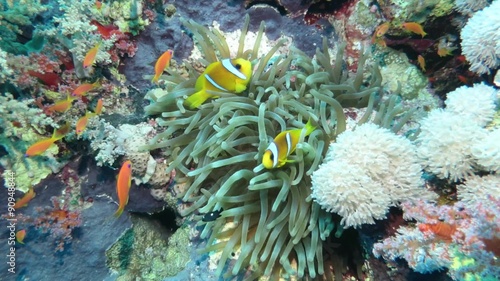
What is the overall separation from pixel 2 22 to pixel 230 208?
242 centimetres

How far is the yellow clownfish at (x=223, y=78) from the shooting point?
2.59 m

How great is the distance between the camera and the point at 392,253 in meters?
A: 1.88

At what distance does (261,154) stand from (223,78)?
0.66m

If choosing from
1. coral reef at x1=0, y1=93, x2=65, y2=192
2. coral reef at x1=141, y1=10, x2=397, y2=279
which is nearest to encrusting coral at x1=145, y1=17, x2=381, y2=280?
coral reef at x1=141, y1=10, x2=397, y2=279

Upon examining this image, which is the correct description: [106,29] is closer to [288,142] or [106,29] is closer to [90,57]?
[90,57]

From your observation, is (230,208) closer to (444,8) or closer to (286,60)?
(286,60)

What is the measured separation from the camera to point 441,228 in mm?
1728

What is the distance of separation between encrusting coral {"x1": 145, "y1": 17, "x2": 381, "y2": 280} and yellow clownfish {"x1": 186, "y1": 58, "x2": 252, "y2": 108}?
0.09m

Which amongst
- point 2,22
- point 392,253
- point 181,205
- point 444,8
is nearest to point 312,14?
point 444,8

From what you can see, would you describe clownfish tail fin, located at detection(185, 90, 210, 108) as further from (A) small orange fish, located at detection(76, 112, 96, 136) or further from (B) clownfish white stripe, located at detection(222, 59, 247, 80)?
(A) small orange fish, located at detection(76, 112, 96, 136)

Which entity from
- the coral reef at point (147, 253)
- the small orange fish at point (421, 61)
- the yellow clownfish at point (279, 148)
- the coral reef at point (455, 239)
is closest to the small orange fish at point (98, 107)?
the coral reef at point (147, 253)

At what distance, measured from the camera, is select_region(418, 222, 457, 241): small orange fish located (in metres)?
1.70

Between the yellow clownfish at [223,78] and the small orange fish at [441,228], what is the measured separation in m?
1.54

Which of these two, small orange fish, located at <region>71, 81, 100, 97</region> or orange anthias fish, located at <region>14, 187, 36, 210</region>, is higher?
small orange fish, located at <region>71, 81, 100, 97</region>
